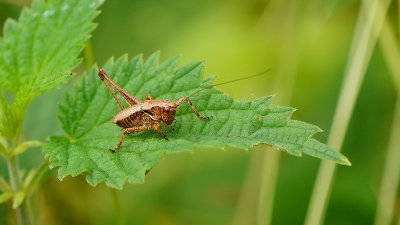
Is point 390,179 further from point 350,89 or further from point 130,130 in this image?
point 130,130

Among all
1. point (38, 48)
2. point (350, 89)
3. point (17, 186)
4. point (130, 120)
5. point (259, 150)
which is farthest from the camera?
point (259, 150)

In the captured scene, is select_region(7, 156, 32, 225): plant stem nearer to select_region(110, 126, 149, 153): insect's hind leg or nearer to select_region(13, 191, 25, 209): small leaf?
select_region(13, 191, 25, 209): small leaf

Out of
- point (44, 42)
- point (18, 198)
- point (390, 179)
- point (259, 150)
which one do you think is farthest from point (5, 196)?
point (390, 179)

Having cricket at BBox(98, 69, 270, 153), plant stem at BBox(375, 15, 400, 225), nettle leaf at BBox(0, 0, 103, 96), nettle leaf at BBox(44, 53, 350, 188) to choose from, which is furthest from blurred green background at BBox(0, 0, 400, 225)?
cricket at BBox(98, 69, 270, 153)

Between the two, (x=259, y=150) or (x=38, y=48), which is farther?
(x=259, y=150)

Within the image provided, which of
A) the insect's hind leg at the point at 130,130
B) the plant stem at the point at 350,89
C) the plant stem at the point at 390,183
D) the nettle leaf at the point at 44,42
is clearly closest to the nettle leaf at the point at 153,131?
the insect's hind leg at the point at 130,130

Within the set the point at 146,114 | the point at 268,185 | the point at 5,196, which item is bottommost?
the point at 5,196

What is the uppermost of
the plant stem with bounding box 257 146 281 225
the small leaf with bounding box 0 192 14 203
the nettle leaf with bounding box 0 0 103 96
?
the nettle leaf with bounding box 0 0 103 96

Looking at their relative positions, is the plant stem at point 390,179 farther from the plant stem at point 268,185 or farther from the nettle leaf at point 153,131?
the nettle leaf at point 153,131
